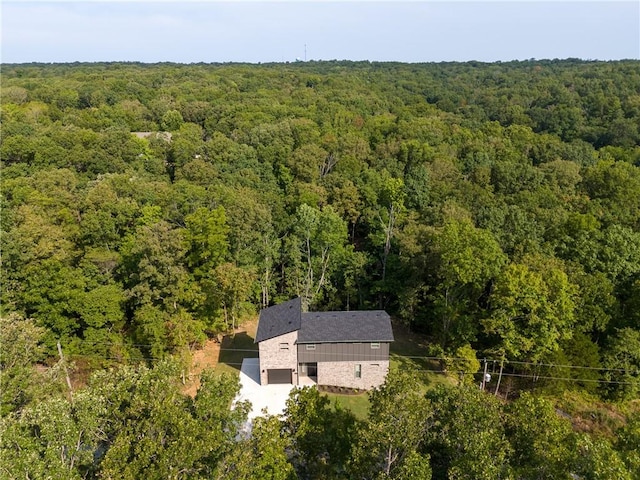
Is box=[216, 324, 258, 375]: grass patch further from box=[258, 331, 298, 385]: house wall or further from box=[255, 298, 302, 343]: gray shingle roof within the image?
box=[255, 298, 302, 343]: gray shingle roof

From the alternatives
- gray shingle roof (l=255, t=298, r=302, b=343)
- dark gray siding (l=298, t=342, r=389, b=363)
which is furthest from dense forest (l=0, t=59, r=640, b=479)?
gray shingle roof (l=255, t=298, r=302, b=343)

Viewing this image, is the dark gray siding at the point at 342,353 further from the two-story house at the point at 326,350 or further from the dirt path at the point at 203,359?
the dirt path at the point at 203,359

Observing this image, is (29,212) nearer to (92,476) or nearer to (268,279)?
(268,279)

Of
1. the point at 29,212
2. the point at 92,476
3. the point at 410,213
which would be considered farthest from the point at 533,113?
the point at 92,476

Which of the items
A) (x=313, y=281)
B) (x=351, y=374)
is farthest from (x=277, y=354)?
(x=313, y=281)

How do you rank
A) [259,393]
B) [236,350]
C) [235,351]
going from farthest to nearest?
[236,350], [235,351], [259,393]

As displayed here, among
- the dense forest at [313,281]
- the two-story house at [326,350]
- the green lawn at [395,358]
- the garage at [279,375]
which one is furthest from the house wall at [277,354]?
the dense forest at [313,281]

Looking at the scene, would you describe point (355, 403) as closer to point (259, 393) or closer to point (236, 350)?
point (259, 393)
